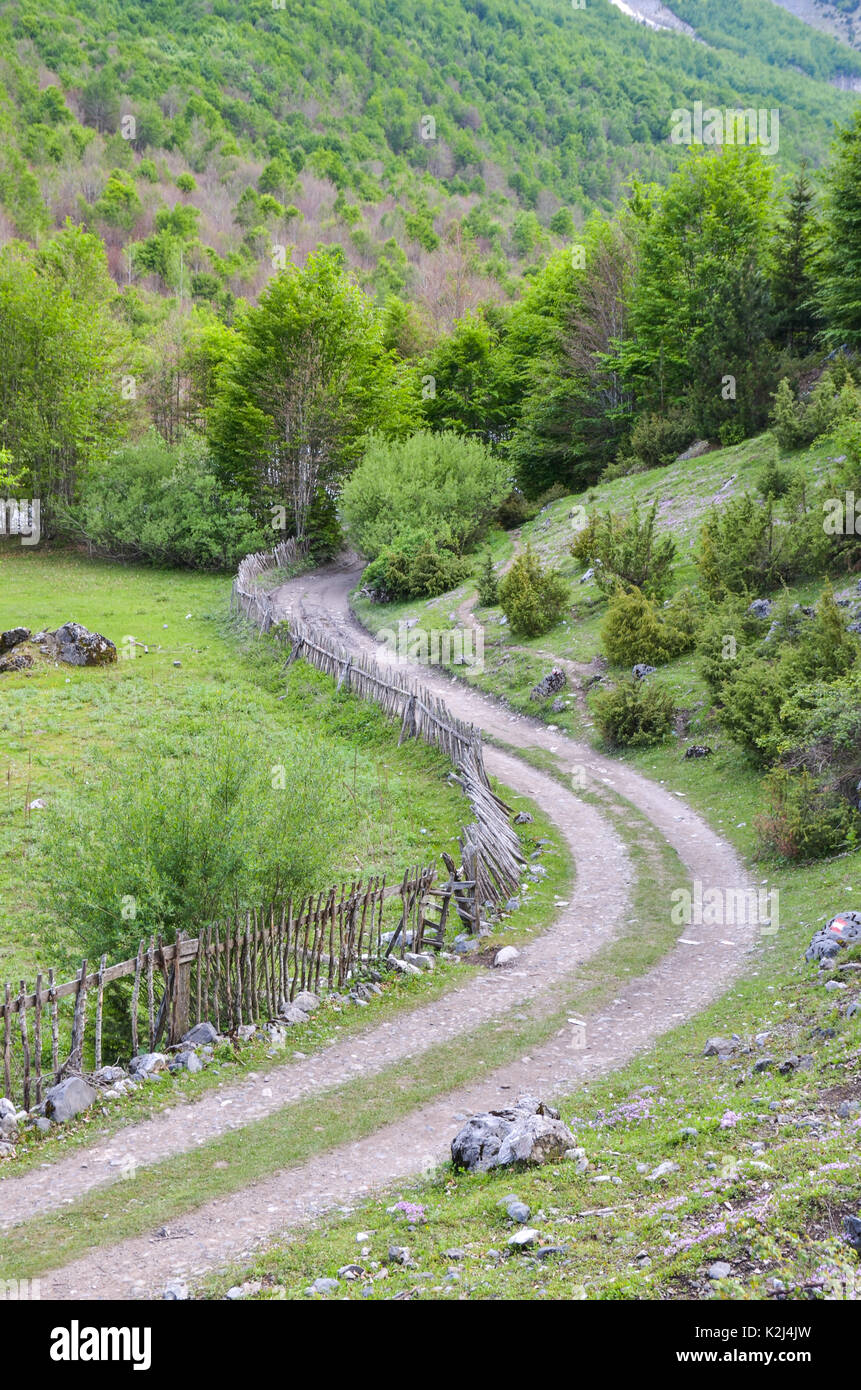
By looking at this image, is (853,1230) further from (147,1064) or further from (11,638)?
(11,638)

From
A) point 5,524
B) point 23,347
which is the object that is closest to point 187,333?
point 23,347

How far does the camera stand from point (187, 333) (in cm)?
6806

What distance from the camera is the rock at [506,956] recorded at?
13.7 m

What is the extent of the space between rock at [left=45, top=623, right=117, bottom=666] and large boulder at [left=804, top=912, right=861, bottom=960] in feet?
79.0

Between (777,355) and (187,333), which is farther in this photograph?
(187,333)

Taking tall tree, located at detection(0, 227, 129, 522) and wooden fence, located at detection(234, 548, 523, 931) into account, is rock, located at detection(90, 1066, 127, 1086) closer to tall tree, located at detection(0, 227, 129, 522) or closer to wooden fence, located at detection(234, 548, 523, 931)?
wooden fence, located at detection(234, 548, 523, 931)

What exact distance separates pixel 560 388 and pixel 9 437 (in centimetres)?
2807

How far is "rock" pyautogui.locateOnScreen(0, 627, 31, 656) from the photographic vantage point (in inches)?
1211

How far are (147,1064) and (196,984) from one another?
1094 mm

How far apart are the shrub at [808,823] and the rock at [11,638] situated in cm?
2322

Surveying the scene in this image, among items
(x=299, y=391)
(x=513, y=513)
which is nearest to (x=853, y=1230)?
(x=513, y=513)

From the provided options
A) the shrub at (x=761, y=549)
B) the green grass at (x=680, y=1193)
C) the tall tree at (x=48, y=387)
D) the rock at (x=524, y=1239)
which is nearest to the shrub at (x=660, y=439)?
the shrub at (x=761, y=549)

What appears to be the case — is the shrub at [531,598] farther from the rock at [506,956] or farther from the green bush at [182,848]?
the green bush at [182,848]
